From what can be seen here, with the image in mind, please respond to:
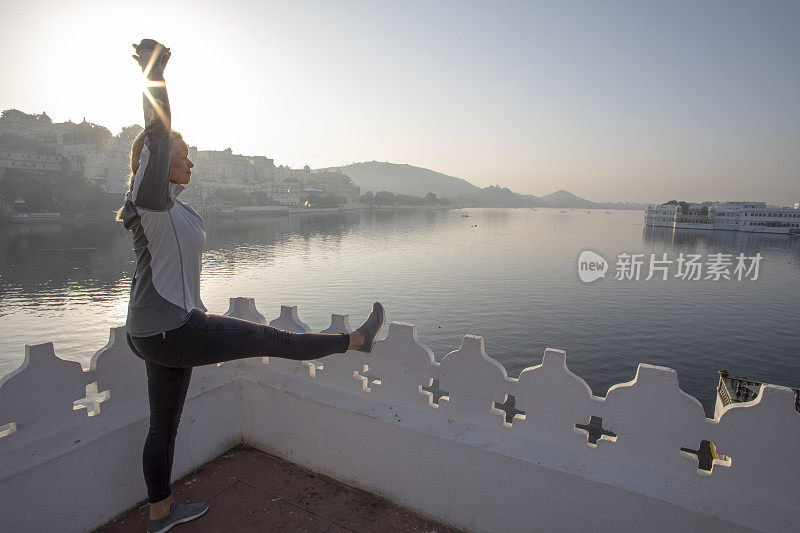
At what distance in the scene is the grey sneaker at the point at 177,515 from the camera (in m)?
2.85

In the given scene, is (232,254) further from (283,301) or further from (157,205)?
(157,205)

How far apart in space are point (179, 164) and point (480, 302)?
29832mm

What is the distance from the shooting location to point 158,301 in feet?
7.77

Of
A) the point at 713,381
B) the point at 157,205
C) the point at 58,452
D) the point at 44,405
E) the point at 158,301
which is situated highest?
the point at 157,205

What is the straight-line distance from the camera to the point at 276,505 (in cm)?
321

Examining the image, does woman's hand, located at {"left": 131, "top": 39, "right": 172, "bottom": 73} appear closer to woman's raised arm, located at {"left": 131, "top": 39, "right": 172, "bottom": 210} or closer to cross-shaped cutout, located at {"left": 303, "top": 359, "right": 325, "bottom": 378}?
woman's raised arm, located at {"left": 131, "top": 39, "right": 172, "bottom": 210}

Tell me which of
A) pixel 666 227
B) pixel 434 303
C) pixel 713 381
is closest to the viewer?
pixel 713 381

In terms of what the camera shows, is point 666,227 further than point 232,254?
Yes

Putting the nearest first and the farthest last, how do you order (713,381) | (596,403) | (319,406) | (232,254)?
(596,403) → (319,406) → (713,381) → (232,254)

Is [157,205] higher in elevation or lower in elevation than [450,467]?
higher

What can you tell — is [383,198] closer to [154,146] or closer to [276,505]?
[276,505]

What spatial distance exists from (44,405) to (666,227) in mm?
149834

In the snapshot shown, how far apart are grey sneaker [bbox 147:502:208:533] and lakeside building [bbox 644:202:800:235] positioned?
430 ft

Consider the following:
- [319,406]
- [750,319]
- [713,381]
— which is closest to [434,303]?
[713,381]
